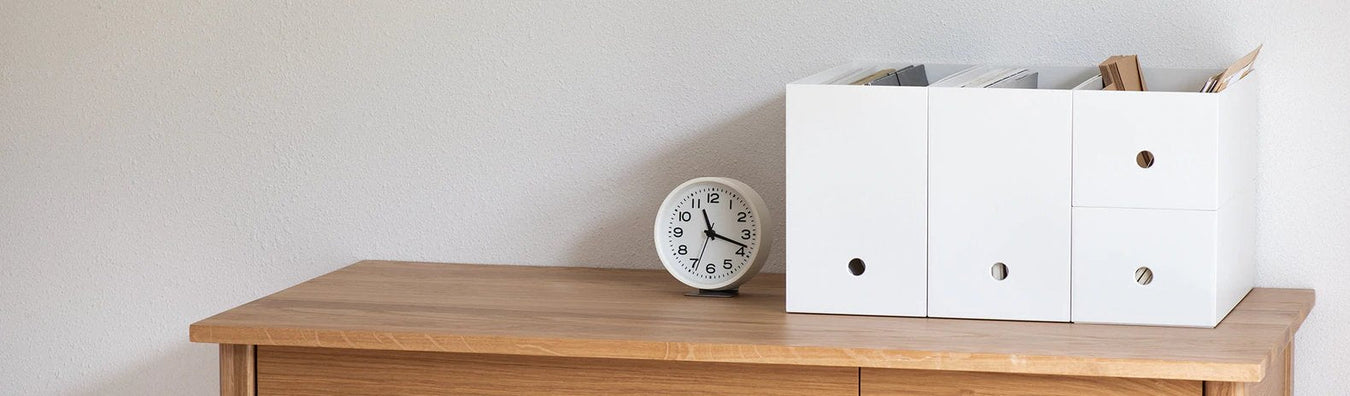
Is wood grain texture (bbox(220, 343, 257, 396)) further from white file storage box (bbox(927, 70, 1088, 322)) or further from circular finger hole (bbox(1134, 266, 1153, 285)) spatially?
circular finger hole (bbox(1134, 266, 1153, 285))

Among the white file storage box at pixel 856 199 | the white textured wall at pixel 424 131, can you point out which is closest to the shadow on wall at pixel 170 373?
the white textured wall at pixel 424 131

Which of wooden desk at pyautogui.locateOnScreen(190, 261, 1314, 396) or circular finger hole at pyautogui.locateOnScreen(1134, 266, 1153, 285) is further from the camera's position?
circular finger hole at pyautogui.locateOnScreen(1134, 266, 1153, 285)

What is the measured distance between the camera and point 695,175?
156cm

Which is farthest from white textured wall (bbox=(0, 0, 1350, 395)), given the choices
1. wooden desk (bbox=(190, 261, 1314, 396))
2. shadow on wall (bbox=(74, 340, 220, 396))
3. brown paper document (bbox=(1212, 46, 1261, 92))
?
wooden desk (bbox=(190, 261, 1314, 396))

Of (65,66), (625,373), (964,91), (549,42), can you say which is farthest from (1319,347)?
(65,66)

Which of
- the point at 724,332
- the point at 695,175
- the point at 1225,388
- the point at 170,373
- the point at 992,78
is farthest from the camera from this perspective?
the point at 170,373

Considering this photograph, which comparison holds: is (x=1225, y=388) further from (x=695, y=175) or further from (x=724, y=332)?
(x=695, y=175)

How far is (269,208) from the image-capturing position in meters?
1.66

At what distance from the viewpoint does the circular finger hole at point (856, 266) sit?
4.13ft

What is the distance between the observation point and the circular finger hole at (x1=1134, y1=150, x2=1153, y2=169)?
119 cm

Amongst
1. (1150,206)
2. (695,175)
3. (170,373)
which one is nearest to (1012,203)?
(1150,206)

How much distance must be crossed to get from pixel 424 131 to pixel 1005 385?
31.2 inches

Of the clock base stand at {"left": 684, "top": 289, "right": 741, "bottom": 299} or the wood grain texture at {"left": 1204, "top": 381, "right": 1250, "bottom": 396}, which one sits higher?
the clock base stand at {"left": 684, "top": 289, "right": 741, "bottom": 299}

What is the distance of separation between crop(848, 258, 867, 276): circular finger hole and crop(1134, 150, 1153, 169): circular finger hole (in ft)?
0.86
